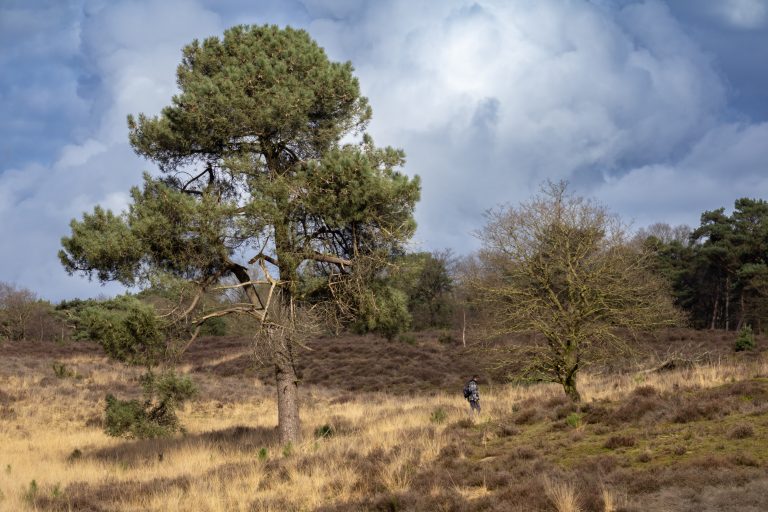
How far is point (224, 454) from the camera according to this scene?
15.1 meters

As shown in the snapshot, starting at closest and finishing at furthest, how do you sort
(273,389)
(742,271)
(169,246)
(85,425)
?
(169,246) → (85,425) → (273,389) → (742,271)

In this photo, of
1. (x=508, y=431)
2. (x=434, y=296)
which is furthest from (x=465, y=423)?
(x=434, y=296)

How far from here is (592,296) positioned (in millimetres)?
16984

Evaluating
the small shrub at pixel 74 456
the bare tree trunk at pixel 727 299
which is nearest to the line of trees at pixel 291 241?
the small shrub at pixel 74 456

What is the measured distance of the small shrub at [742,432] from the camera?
9.62 m

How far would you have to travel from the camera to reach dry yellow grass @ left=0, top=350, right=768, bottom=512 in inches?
392

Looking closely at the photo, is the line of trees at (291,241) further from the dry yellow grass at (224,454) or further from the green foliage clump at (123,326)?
the dry yellow grass at (224,454)

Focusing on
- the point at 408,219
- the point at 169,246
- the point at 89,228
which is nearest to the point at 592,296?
the point at 408,219

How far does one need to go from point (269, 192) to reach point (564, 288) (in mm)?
9055

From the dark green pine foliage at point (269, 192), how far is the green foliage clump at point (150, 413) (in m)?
5.51

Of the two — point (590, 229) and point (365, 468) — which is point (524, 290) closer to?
point (590, 229)

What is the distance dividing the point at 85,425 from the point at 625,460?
68.5 feet

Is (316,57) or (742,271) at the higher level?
(316,57)

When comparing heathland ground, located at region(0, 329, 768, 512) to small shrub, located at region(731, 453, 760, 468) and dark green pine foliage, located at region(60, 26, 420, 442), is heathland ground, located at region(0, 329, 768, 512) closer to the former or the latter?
small shrub, located at region(731, 453, 760, 468)
